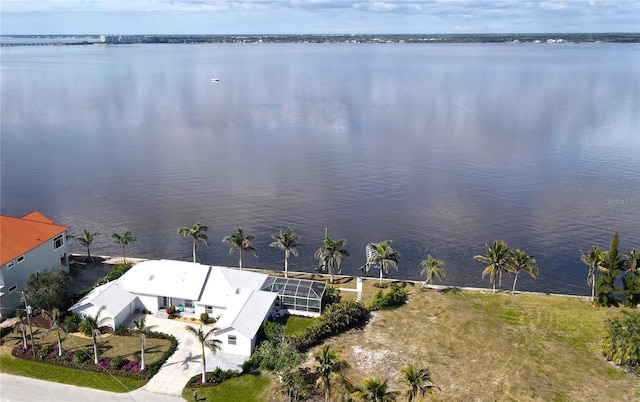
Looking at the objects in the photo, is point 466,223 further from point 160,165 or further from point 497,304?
point 160,165

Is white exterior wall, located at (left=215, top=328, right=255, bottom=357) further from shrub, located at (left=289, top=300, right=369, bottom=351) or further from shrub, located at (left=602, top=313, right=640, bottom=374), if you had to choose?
shrub, located at (left=602, top=313, right=640, bottom=374)

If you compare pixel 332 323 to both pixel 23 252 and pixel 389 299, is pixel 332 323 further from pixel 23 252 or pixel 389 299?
pixel 23 252

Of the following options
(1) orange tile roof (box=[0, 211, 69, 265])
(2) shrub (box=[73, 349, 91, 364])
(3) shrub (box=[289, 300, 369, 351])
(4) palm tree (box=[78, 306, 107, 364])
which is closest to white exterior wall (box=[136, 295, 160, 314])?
(4) palm tree (box=[78, 306, 107, 364])

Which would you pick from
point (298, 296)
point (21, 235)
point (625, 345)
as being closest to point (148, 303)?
point (298, 296)

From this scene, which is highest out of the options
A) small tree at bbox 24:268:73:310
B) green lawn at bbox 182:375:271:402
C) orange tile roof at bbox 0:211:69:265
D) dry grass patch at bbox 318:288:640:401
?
orange tile roof at bbox 0:211:69:265

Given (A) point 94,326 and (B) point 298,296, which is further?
(B) point 298,296

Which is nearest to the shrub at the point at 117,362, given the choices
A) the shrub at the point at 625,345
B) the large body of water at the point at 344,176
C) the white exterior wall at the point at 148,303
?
the white exterior wall at the point at 148,303
